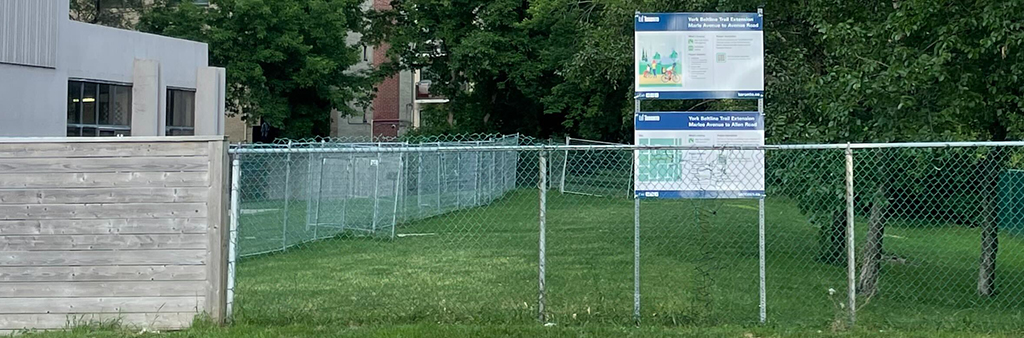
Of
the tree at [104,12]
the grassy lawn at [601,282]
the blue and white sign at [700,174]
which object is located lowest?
the grassy lawn at [601,282]

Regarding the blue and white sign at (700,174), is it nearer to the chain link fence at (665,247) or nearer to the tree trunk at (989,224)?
the chain link fence at (665,247)

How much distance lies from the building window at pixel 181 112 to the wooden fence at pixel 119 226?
19.0 metres

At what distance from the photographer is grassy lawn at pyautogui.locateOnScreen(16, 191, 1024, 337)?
8047mm

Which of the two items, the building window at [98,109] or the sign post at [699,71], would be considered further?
the building window at [98,109]

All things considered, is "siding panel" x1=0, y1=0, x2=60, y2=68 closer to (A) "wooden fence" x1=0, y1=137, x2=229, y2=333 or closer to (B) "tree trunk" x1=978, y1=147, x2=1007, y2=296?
(A) "wooden fence" x1=0, y1=137, x2=229, y2=333

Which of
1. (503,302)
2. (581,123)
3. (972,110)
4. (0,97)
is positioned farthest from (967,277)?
(581,123)

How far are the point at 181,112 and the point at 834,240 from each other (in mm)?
19562

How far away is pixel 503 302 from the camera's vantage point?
9000 millimetres

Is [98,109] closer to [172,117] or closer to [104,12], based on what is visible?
[172,117]

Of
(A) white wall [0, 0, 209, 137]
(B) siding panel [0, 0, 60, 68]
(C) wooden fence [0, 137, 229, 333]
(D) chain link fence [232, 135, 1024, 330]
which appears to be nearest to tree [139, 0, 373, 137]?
(A) white wall [0, 0, 209, 137]

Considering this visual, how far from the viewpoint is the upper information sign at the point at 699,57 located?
8.43 meters

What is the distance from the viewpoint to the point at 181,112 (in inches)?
1065

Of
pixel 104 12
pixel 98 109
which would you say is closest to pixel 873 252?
pixel 98 109

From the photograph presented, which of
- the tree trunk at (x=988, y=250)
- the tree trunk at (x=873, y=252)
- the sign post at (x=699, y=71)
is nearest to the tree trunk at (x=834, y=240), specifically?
the tree trunk at (x=873, y=252)
